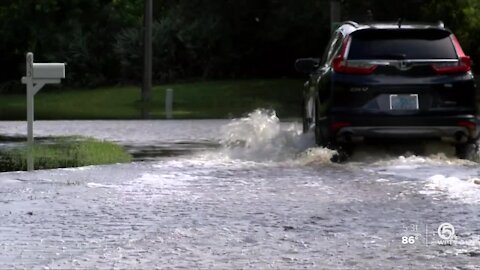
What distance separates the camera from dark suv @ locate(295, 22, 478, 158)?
13.5 metres

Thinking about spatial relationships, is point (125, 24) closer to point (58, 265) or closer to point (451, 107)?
point (451, 107)

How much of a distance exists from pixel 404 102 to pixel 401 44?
0.91 m

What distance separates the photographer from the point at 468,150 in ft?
46.6

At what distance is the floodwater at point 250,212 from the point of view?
7598 mm

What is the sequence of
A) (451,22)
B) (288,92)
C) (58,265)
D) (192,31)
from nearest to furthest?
(58,265) < (451,22) < (288,92) < (192,31)

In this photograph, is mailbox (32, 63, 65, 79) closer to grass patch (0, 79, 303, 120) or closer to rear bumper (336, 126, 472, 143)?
rear bumper (336, 126, 472, 143)

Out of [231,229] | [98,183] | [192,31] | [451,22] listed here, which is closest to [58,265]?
[231,229]

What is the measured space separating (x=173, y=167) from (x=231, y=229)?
494 centimetres

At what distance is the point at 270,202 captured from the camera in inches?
405

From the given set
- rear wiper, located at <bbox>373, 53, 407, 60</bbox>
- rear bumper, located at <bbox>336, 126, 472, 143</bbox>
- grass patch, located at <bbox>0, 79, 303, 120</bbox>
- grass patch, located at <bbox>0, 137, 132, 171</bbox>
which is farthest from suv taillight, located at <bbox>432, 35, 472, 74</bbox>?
grass patch, located at <bbox>0, 79, 303, 120</bbox>

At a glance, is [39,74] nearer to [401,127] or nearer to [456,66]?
[401,127]

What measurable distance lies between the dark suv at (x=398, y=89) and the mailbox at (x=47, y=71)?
3.43 metres

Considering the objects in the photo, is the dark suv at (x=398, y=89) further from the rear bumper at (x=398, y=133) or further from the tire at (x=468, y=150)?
the tire at (x=468, y=150)

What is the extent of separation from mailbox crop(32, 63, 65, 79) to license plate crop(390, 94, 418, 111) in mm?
4168
